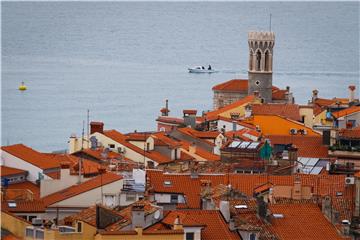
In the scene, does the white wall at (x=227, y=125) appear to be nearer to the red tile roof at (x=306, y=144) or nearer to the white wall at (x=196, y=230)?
the red tile roof at (x=306, y=144)

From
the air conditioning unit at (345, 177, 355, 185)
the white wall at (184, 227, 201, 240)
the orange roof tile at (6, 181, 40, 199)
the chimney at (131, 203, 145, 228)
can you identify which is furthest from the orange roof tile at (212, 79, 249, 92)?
the chimney at (131, 203, 145, 228)

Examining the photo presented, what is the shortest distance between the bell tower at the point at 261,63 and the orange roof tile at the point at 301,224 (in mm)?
43110

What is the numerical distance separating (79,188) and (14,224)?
5.32 metres

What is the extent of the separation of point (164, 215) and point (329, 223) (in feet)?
12.1

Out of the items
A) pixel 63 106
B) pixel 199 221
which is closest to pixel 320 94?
pixel 63 106

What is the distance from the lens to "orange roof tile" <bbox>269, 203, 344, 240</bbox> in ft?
94.6

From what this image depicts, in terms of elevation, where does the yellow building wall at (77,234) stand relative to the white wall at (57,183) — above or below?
below

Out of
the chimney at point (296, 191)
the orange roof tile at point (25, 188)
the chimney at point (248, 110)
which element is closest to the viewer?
the orange roof tile at point (25, 188)

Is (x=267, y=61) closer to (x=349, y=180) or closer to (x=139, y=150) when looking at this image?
(x=139, y=150)

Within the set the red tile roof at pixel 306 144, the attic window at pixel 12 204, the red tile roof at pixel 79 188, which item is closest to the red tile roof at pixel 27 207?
the attic window at pixel 12 204

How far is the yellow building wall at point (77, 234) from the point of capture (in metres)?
24.6

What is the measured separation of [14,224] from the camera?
25.9 m

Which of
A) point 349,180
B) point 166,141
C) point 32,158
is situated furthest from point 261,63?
point 349,180

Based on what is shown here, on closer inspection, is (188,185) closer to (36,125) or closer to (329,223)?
(329,223)
